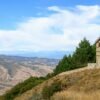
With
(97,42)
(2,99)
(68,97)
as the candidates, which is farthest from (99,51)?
(68,97)

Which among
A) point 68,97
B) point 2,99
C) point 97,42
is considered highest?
point 97,42

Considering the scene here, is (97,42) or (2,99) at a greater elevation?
(97,42)

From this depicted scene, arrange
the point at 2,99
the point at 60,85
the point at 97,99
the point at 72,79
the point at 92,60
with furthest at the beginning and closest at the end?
1. the point at 92,60
2. the point at 2,99
3. the point at 72,79
4. the point at 60,85
5. the point at 97,99

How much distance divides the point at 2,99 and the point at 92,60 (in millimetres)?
44630

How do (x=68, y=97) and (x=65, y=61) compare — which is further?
(x=65, y=61)

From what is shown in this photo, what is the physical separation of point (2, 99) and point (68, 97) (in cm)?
3995

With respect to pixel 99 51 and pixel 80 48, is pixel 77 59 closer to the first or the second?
pixel 80 48

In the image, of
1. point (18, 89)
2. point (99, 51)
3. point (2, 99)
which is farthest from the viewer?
point (99, 51)

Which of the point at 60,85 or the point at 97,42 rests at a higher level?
the point at 97,42

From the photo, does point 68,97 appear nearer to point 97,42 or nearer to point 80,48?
point 97,42

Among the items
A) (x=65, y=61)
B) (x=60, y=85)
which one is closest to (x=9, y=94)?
(x=60, y=85)

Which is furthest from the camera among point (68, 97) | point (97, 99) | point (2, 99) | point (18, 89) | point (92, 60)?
point (92, 60)

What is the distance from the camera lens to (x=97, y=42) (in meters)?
78.2

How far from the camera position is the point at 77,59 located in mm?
104750
